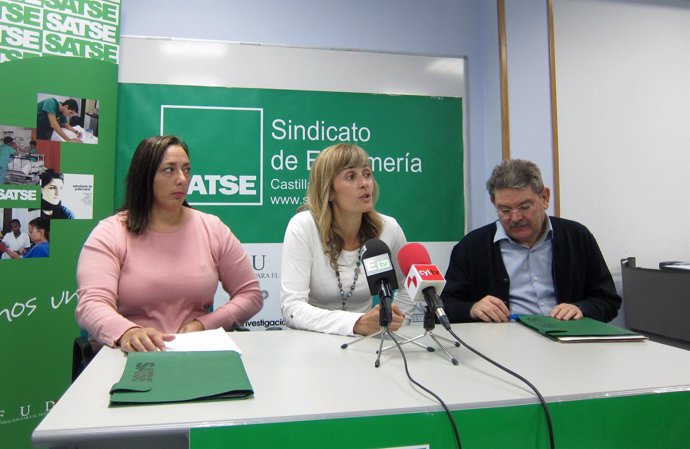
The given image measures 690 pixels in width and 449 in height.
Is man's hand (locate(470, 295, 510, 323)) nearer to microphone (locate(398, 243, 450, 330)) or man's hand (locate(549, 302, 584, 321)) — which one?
man's hand (locate(549, 302, 584, 321))

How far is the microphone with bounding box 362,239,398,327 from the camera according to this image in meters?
1.19

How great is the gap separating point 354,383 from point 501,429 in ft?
0.97

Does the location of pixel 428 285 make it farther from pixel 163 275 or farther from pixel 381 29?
pixel 381 29

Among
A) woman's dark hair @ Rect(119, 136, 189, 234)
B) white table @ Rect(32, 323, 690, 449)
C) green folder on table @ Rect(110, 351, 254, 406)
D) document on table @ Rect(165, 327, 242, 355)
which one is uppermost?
woman's dark hair @ Rect(119, 136, 189, 234)

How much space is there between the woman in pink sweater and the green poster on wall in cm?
71

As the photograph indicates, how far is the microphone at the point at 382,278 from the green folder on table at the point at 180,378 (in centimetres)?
35

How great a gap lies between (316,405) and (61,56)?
2279 mm

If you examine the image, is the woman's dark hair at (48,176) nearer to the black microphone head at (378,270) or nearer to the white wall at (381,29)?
the white wall at (381,29)

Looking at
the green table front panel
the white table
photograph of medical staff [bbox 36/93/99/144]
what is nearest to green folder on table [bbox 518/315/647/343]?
the white table

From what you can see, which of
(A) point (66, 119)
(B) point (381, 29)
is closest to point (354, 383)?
(A) point (66, 119)

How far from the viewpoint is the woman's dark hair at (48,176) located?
7.68 ft

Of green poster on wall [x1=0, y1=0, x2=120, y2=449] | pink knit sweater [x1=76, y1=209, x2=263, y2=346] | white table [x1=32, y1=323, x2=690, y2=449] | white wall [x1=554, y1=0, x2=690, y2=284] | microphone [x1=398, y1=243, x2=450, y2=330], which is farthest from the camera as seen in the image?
white wall [x1=554, y1=0, x2=690, y2=284]

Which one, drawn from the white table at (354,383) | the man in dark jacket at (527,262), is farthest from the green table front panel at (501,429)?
the man in dark jacket at (527,262)

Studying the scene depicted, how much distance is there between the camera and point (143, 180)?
1868 millimetres
